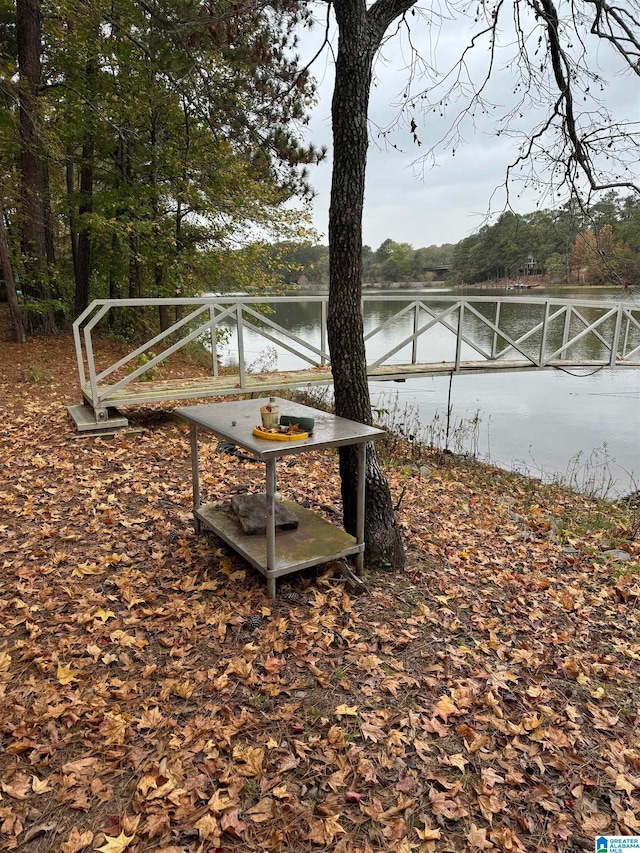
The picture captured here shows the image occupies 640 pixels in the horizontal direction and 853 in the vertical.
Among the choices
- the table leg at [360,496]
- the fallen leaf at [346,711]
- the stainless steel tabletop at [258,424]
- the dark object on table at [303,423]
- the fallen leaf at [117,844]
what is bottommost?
the fallen leaf at [346,711]

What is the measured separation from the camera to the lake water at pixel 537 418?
22.0 ft

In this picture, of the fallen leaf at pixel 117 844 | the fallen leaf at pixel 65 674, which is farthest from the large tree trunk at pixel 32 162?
the fallen leaf at pixel 117 844

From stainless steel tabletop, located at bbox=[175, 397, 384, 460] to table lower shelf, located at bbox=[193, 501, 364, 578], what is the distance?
1.83 feet

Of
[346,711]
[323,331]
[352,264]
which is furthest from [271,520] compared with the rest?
[323,331]

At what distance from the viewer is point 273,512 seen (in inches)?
93.0

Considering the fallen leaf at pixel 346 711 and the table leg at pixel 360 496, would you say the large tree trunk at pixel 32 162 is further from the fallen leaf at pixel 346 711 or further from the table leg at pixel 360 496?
the fallen leaf at pixel 346 711

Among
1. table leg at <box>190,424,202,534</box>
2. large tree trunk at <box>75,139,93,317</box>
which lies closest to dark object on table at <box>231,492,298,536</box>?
table leg at <box>190,424,202,534</box>

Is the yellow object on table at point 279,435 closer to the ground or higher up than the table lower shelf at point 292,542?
higher up

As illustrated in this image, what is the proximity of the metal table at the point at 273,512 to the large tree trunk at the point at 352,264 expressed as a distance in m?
0.19

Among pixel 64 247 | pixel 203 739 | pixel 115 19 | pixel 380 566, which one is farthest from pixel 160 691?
pixel 64 247

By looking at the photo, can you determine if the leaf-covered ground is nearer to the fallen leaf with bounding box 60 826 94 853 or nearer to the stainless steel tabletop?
the fallen leaf with bounding box 60 826 94 853

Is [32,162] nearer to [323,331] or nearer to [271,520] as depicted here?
[323,331]

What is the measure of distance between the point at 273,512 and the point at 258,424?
0.54 m

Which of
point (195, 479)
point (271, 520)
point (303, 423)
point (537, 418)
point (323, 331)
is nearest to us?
point (271, 520)
